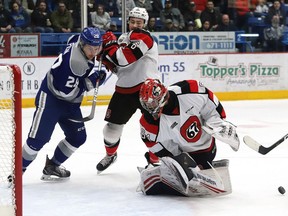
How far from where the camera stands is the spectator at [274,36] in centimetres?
1017

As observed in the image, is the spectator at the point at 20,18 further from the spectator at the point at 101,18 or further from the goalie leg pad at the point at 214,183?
the goalie leg pad at the point at 214,183

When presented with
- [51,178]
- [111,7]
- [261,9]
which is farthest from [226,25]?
[51,178]

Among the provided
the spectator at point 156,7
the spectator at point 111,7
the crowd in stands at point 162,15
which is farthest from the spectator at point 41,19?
the spectator at point 156,7

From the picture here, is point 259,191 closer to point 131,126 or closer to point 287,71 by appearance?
point 131,126

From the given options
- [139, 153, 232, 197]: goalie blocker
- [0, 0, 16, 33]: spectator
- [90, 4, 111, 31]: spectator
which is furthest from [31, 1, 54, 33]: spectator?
[139, 153, 232, 197]: goalie blocker

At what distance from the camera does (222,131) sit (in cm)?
395

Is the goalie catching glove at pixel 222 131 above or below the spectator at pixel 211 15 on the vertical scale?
below

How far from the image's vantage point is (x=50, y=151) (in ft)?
19.3

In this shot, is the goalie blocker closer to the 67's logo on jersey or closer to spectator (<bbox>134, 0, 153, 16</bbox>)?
the 67's logo on jersey

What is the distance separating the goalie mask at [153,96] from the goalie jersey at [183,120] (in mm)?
126

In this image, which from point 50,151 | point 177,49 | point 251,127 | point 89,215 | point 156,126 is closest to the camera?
point 89,215

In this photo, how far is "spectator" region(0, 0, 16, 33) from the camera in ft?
29.6

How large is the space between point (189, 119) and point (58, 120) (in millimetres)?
912

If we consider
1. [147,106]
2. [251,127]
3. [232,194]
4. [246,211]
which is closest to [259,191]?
[232,194]
